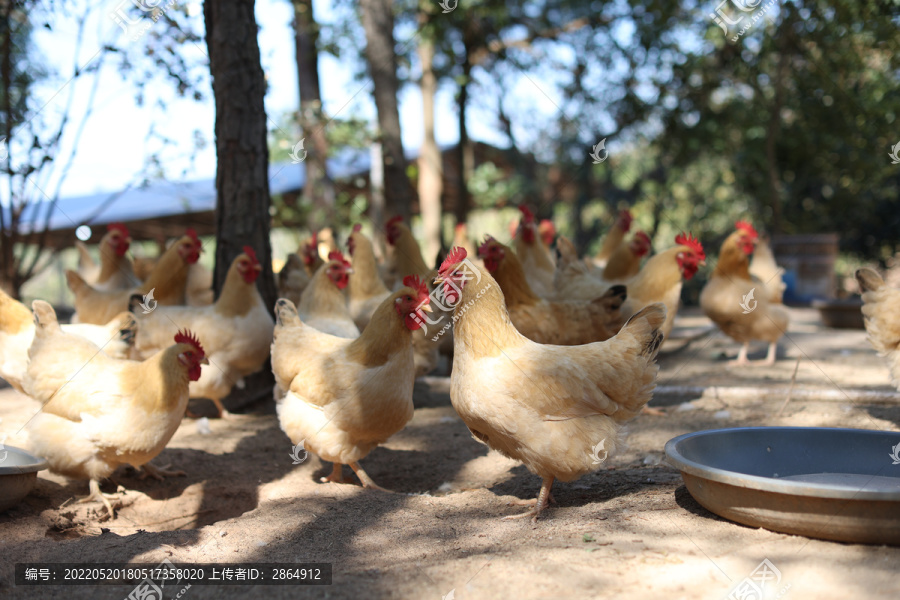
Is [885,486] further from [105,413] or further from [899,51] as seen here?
[899,51]

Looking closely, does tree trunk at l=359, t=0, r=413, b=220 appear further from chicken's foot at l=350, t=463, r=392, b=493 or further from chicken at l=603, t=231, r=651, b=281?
chicken's foot at l=350, t=463, r=392, b=493

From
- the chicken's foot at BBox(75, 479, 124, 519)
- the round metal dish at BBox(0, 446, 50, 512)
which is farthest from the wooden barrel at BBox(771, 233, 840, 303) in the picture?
Answer: the round metal dish at BBox(0, 446, 50, 512)

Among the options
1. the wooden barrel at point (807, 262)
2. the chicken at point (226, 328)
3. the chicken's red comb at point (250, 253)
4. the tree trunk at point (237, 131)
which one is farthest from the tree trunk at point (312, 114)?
the wooden barrel at point (807, 262)

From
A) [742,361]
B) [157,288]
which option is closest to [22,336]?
[157,288]

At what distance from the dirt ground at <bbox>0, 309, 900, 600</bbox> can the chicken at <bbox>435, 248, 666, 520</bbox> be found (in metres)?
0.33

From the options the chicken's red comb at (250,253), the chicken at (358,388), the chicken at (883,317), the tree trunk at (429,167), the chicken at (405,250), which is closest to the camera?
the chicken at (358,388)

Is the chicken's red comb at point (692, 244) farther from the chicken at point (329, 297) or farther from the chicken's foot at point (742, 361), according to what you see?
the chicken at point (329, 297)

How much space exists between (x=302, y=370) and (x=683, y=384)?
399cm

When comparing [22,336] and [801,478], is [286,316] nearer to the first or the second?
[22,336]

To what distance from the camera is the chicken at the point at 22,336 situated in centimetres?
446

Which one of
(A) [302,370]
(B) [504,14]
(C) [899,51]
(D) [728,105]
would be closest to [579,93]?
(D) [728,105]

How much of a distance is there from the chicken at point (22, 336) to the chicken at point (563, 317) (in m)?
2.94

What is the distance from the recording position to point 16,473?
3129 millimetres

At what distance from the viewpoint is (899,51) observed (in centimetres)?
1046
